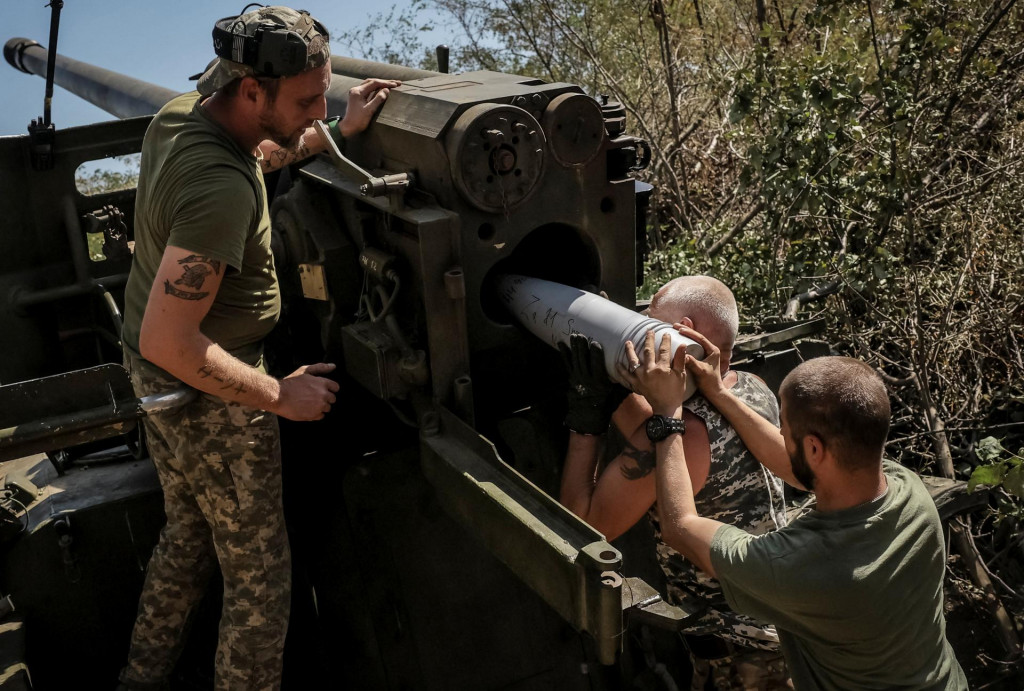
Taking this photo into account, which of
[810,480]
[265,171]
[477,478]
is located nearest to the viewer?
[810,480]

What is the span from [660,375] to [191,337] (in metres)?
1.28

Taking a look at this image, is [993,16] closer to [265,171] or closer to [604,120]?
[604,120]

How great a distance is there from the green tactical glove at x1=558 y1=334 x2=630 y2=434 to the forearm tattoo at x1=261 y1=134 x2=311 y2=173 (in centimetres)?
119

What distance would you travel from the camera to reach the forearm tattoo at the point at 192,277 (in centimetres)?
271

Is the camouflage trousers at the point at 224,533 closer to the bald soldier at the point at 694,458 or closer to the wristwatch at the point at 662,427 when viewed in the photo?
the bald soldier at the point at 694,458

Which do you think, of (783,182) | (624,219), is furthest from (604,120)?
(783,182)

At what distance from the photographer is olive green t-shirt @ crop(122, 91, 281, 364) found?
274cm

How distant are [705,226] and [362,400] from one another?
3.81 metres

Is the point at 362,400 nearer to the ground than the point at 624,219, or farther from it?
nearer to the ground

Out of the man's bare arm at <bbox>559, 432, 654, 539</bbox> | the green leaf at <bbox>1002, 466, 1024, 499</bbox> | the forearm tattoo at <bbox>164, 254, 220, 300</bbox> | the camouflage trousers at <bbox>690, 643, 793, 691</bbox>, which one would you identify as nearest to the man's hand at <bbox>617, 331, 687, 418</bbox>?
the man's bare arm at <bbox>559, 432, 654, 539</bbox>

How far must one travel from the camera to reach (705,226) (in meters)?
6.88

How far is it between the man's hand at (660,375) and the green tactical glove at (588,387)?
12 cm

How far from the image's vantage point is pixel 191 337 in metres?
2.78

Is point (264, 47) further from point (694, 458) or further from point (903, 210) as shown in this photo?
point (903, 210)
